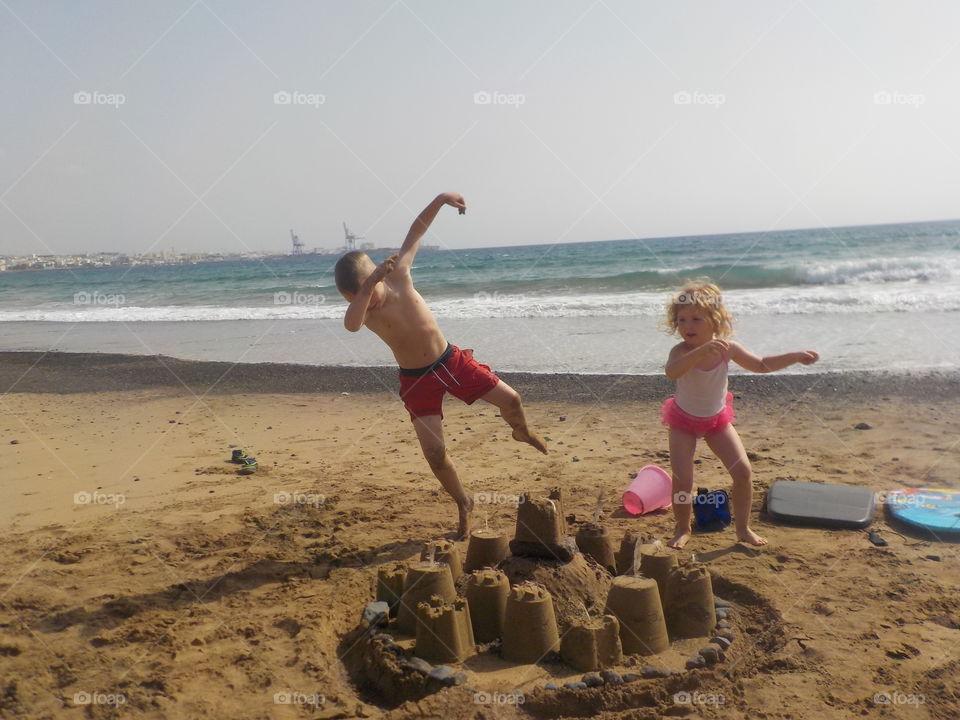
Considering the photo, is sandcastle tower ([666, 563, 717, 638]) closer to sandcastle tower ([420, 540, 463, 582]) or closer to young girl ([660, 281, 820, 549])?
young girl ([660, 281, 820, 549])

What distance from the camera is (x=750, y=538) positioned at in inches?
170

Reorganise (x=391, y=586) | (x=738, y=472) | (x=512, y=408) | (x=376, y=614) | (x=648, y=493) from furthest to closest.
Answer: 1. (x=648, y=493)
2. (x=512, y=408)
3. (x=738, y=472)
4. (x=391, y=586)
5. (x=376, y=614)

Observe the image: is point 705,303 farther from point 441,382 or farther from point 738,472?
point 441,382

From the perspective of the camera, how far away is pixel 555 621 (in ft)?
10.5

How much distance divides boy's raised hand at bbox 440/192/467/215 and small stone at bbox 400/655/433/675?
A: 97.4 inches

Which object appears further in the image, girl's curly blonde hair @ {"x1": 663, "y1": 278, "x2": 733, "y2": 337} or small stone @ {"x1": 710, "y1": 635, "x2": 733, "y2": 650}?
girl's curly blonde hair @ {"x1": 663, "y1": 278, "x2": 733, "y2": 337}

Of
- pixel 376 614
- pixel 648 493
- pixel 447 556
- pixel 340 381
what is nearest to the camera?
pixel 376 614

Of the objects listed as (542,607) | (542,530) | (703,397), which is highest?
(703,397)

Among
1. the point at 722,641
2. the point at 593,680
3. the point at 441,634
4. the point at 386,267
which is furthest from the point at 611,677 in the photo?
the point at 386,267

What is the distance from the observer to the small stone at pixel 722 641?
3197 millimetres

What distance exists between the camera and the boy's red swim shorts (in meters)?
4.39

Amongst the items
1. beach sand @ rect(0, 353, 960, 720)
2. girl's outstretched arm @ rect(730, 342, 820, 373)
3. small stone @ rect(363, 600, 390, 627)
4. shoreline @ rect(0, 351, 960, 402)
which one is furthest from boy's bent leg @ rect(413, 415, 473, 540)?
shoreline @ rect(0, 351, 960, 402)

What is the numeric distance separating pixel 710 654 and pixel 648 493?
184cm

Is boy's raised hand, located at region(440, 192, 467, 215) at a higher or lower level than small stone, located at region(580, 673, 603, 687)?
higher
